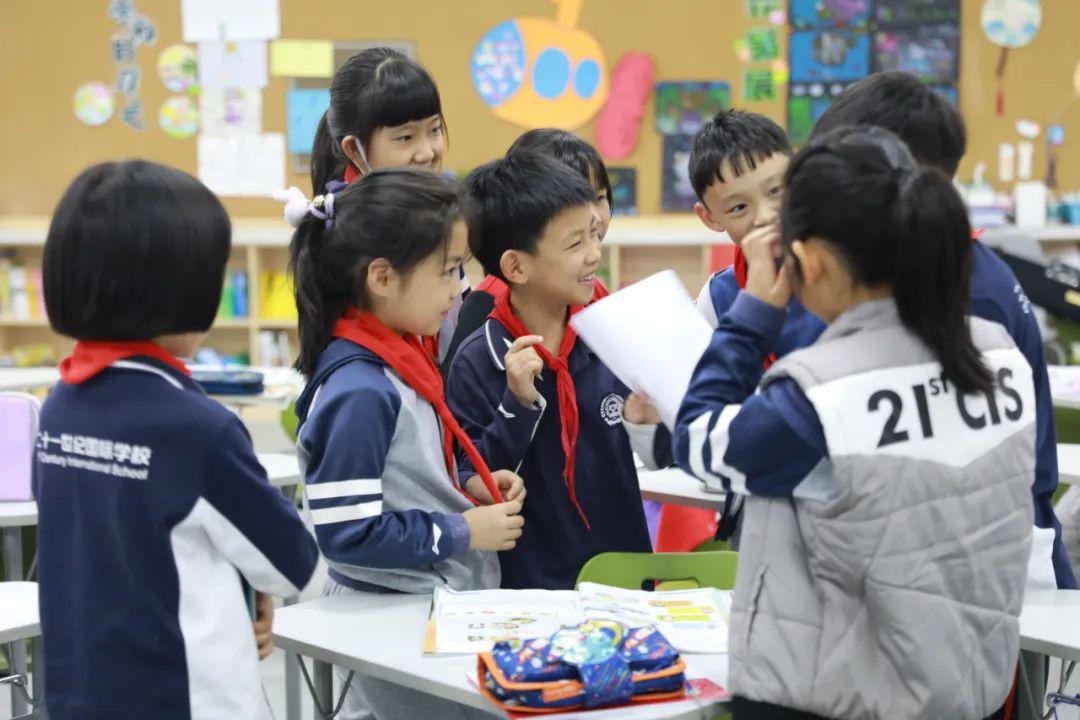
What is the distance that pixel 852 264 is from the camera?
1.34 meters

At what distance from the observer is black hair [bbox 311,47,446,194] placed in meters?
2.38

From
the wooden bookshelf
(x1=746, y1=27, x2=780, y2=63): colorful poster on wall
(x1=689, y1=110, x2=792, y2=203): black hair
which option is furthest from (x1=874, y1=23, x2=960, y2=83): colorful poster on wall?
(x1=689, y1=110, x2=792, y2=203): black hair

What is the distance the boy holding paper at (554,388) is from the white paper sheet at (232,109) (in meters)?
4.71

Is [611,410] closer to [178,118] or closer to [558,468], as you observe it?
[558,468]

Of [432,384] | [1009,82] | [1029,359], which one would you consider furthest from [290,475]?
[1009,82]

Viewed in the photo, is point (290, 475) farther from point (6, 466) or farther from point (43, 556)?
point (43, 556)

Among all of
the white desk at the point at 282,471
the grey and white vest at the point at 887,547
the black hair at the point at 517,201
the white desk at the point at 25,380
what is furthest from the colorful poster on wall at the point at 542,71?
the grey and white vest at the point at 887,547

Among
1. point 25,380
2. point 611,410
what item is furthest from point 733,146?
point 25,380

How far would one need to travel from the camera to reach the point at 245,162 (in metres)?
6.58

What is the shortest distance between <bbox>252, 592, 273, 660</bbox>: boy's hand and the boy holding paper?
0.57 meters

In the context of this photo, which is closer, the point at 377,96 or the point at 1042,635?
the point at 1042,635

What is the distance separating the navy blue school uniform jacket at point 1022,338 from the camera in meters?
1.63

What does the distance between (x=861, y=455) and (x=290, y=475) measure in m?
2.08

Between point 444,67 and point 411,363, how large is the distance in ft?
16.0
